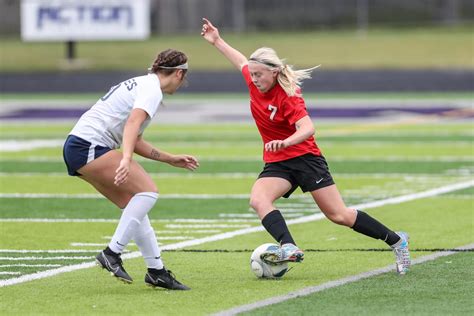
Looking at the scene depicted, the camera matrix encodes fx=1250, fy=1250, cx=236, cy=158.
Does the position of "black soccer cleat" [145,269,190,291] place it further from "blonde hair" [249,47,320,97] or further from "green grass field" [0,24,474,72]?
"green grass field" [0,24,474,72]

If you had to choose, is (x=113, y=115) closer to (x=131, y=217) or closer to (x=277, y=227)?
(x=131, y=217)

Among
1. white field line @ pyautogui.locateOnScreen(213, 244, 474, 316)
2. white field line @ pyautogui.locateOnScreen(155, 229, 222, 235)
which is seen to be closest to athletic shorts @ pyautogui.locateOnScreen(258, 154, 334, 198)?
white field line @ pyautogui.locateOnScreen(213, 244, 474, 316)

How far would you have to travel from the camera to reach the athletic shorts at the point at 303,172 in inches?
367

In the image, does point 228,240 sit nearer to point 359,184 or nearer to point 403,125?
point 359,184

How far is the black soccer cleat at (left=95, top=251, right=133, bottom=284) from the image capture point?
28.6ft

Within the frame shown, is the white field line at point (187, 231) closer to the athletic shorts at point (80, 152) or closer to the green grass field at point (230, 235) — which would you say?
the green grass field at point (230, 235)

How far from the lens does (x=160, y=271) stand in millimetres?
8859

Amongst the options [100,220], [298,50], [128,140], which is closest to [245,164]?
[100,220]

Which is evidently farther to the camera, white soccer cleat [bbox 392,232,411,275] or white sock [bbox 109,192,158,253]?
white soccer cleat [bbox 392,232,411,275]

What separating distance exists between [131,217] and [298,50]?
32260mm

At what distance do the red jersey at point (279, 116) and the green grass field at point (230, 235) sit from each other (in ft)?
3.08

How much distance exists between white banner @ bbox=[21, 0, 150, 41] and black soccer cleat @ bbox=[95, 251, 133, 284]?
29.5 m

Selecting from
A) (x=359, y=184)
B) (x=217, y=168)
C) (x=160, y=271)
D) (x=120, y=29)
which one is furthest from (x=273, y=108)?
(x=120, y=29)

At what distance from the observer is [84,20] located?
125 ft
